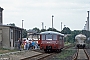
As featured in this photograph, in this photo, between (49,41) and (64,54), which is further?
(49,41)

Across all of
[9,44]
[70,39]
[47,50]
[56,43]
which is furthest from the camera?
[70,39]

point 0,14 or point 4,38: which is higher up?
point 0,14

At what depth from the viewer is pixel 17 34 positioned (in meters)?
52.5

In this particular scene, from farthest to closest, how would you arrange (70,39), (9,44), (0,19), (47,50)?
(70,39) < (0,19) < (9,44) < (47,50)

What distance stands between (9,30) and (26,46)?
5.17 m

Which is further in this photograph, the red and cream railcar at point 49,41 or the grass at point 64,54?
the red and cream railcar at point 49,41

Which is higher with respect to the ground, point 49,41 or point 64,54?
point 49,41

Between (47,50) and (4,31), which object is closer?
(47,50)

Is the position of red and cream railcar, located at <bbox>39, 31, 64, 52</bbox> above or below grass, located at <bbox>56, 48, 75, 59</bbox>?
above

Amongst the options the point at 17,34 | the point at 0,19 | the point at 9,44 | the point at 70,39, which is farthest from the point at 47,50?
the point at 70,39

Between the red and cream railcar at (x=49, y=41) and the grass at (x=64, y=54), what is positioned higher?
the red and cream railcar at (x=49, y=41)

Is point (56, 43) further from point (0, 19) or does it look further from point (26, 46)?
point (0, 19)

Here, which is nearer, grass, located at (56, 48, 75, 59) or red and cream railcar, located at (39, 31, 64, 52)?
grass, located at (56, 48, 75, 59)

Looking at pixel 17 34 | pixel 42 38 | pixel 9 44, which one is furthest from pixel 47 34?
pixel 17 34
